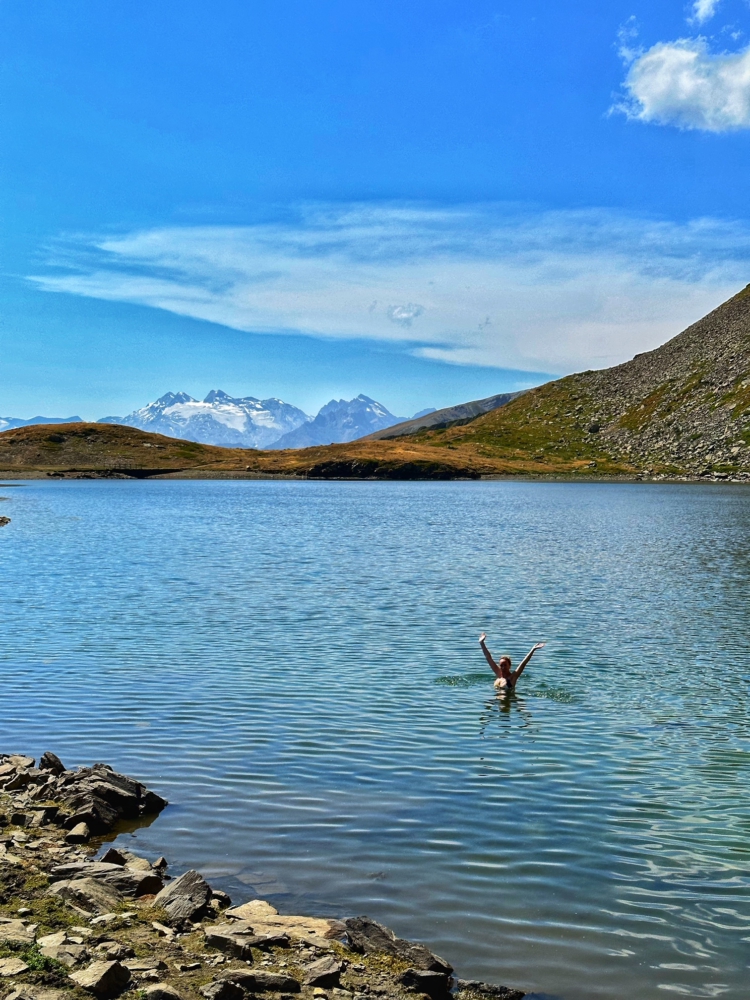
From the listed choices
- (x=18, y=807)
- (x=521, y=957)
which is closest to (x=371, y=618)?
(x=18, y=807)

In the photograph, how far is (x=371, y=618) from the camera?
142 ft

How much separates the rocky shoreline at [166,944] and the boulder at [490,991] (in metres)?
0.01

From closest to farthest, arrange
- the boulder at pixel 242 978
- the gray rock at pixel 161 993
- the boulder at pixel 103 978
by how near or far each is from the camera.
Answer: the gray rock at pixel 161 993
the boulder at pixel 103 978
the boulder at pixel 242 978

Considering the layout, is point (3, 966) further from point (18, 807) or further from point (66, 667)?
point (66, 667)

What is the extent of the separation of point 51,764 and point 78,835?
3.81 meters

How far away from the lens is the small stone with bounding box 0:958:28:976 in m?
11.1

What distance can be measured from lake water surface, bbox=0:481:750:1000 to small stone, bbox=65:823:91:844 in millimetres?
851

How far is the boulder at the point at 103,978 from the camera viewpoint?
35.6 feet

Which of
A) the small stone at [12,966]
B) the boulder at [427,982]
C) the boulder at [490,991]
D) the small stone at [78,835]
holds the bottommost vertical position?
the small stone at [78,835]

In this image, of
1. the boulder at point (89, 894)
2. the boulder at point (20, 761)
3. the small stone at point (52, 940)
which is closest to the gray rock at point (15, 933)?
the small stone at point (52, 940)

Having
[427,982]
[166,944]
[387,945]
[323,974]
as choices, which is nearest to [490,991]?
[427,982]

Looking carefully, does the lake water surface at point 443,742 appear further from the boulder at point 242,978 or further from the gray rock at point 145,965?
the gray rock at point 145,965

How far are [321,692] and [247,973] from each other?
17.8 metres

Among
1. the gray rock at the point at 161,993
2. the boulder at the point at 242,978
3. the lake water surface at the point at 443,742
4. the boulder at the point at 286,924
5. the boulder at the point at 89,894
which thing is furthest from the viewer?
the lake water surface at the point at 443,742
